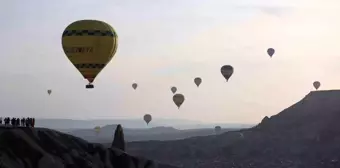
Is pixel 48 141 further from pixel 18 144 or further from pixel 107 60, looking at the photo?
pixel 107 60

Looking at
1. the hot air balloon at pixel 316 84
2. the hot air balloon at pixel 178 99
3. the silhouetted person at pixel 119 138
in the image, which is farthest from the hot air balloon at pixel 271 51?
the hot air balloon at pixel 316 84

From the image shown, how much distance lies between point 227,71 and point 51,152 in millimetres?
42372

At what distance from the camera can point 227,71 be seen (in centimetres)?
11544

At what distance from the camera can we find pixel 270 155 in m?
199

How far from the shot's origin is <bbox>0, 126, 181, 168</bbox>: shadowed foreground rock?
7709cm

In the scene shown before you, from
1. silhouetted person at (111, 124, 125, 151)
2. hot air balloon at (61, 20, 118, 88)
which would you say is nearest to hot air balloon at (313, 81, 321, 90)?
silhouetted person at (111, 124, 125, 151)

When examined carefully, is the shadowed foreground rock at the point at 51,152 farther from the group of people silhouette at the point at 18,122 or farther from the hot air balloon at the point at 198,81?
the hot air balloon at the point at 198,81

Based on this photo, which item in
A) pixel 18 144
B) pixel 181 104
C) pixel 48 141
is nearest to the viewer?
pixel 18 144

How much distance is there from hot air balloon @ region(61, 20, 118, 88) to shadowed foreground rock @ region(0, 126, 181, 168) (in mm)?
11860

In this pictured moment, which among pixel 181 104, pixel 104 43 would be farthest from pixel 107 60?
pixel 181 104

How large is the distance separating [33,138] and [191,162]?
11522 centimetres

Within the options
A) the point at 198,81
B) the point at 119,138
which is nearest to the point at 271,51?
the point at 198,81

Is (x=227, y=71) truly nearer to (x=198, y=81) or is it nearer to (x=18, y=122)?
(x=198, y=81)

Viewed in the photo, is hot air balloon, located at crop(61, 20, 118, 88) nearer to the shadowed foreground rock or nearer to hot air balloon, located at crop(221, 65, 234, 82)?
the shadowed foreground rock
